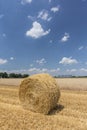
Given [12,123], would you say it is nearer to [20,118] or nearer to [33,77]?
[20,118]

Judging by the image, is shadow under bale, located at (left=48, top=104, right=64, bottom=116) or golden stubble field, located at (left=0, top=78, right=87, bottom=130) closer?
golden stubble field, located at (left=0, top=78, right=87, bottom=130)

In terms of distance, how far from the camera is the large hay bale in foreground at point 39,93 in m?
9.60

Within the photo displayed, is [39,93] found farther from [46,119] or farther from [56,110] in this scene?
[46,119]

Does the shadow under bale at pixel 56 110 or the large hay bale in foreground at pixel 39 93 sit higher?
the large hay bale in foreground at pixel 39 93

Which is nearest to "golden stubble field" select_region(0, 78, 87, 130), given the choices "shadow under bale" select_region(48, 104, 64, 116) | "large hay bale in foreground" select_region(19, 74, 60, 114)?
"shadow under bale" select_region(48, 104, 64, 116)

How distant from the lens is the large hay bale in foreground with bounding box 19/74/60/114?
9602 mm

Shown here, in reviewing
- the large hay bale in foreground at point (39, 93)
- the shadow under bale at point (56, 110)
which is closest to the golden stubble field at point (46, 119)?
the shadow under bale at point (56, 110)

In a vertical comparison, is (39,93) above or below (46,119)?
above

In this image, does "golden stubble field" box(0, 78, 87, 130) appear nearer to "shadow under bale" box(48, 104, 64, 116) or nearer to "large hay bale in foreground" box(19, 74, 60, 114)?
"shadow under bale" box(48, 104, 64, 116)

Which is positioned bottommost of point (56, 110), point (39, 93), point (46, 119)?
point (46, 119)

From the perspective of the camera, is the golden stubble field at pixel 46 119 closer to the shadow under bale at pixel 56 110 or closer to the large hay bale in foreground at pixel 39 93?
A: the shadow under bale at pixel 56 110

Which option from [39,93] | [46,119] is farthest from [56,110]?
[46,119]

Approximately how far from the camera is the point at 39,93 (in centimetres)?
993

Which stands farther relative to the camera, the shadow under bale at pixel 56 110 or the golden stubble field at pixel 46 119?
the shadow under bale at pixel 56 110
